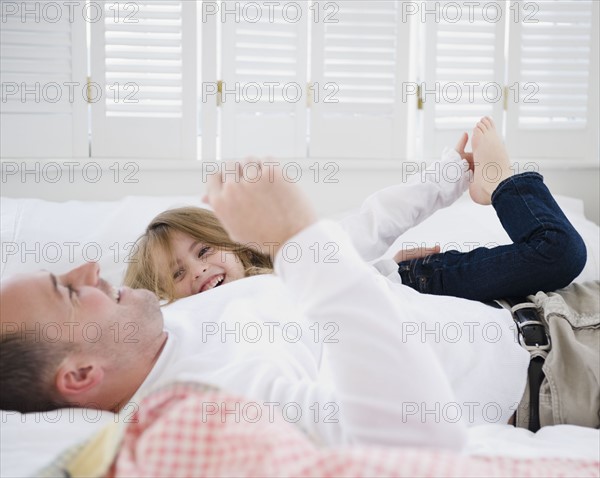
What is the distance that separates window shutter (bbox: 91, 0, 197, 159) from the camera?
7.41 ft

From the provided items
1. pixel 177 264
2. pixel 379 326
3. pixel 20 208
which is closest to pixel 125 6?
pixel 20 208

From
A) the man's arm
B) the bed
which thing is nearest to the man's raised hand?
the man's arm

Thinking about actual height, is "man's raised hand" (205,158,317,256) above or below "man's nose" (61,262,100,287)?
above

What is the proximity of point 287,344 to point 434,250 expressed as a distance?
60 centimetres

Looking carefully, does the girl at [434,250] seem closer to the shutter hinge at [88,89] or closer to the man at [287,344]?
the man at [287,344]

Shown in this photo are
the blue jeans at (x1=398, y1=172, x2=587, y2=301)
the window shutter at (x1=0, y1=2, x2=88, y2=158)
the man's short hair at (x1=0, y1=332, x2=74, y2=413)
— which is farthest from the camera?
the window shutter at (x1=0, y1=2, x2=88, y2=158)

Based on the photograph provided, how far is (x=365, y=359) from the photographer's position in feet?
2.48

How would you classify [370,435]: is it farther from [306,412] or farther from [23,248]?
[23,248]

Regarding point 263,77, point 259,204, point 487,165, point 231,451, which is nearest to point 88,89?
point 263,77

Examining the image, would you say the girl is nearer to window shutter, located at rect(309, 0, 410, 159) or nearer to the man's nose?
the man's nose

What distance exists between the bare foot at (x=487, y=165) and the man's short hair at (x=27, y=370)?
824 mm

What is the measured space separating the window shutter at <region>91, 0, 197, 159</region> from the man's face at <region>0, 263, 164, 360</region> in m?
1.34

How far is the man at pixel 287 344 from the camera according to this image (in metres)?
0.75

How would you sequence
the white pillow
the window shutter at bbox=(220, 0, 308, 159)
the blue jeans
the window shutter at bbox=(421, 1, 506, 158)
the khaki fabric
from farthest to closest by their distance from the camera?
1. the window shutter at bbox=(421, 1, 506, 158)
2. the window shutter at bbox=(220, 0, 308, 159)
3. the white pillow
4. the blue jeans
5. the khaki fabric
